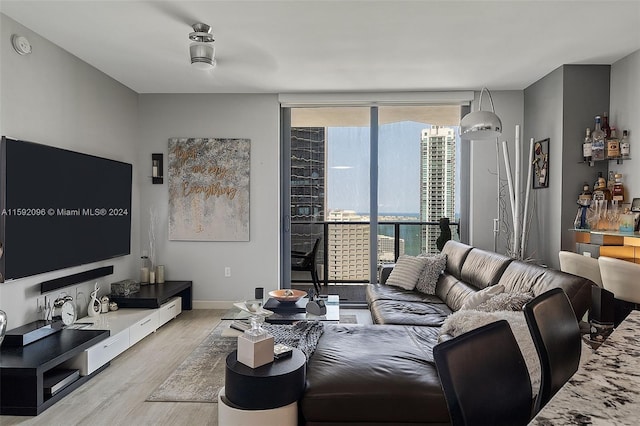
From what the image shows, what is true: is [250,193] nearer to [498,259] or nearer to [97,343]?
[97,343]

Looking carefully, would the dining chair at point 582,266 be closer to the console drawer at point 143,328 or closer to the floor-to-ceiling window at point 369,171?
the floor-to-ceiling window at point 369,171

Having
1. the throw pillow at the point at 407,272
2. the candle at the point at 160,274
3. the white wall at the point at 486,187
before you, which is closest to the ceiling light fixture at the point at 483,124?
the throw pillow at the point at 407,272

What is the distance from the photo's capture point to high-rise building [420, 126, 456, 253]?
17.3 ft

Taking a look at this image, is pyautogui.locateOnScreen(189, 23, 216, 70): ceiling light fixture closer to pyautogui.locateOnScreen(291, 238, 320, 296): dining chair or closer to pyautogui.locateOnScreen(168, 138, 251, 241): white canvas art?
pyautogui.locateOnScreen(168, 138, 251, 241): white canvas art

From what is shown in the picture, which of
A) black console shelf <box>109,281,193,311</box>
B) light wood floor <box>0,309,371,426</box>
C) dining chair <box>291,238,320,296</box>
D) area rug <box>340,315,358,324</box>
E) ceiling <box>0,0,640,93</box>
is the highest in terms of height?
ceiling <box>0,0,640,93</box>

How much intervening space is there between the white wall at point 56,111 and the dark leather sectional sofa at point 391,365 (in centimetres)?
240

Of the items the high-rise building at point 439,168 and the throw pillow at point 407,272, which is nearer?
the throw pillow at point 407,272

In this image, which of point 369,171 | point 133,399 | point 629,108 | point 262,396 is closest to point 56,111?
point 133,399

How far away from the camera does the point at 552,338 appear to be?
3.60ft

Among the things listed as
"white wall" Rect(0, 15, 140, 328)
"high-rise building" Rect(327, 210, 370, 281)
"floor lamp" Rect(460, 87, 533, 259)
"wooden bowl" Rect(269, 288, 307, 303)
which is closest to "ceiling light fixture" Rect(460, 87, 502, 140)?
"floor lamp" Rect(460, 87, 533, 259)

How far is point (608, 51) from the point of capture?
3695 millimetres

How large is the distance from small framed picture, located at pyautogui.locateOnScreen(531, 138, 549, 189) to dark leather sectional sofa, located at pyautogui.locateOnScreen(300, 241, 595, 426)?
1.54 meters

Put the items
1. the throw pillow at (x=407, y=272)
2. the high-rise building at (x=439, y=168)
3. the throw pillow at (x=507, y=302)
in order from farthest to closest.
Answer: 1. the high-rise building at (x=439, y=168)
2. the throw pillow at (x=407, y=272)
3. the throw pillow at (x=507, y=302)

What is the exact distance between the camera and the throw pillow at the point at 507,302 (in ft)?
8.10
